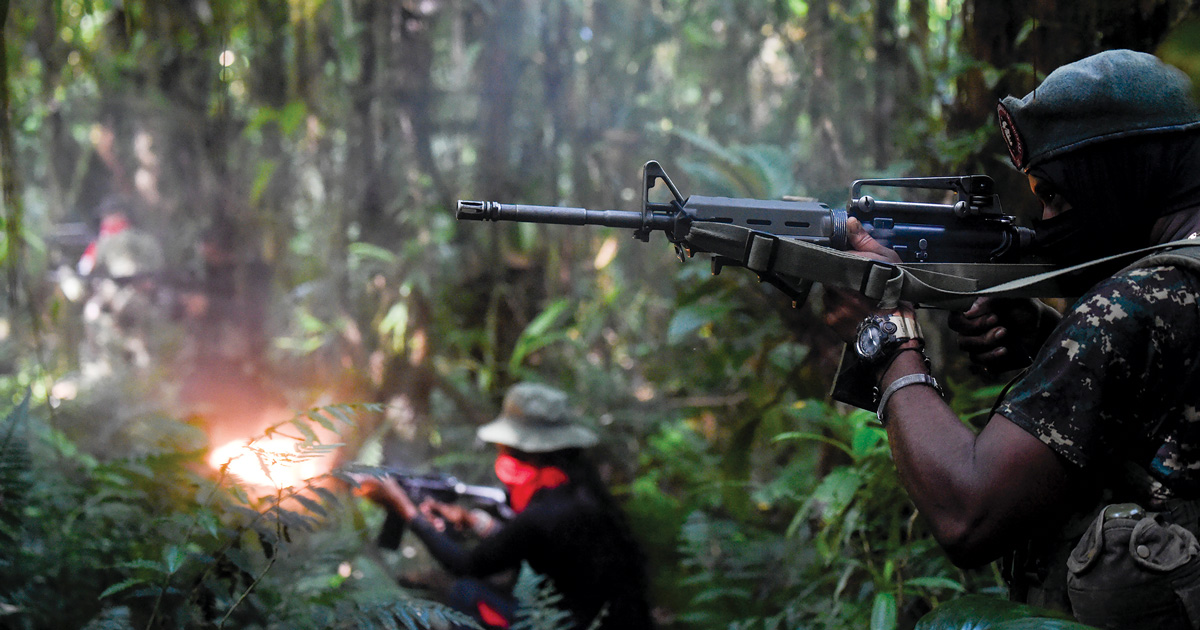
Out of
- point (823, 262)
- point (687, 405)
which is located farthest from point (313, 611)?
point (687, 405)

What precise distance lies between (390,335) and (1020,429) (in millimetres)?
5740

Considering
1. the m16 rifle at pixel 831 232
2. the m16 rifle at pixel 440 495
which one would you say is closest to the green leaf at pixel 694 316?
the m16 rifle at pixel 440 495

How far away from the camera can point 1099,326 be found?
55.7 inches

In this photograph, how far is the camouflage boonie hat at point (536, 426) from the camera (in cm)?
418

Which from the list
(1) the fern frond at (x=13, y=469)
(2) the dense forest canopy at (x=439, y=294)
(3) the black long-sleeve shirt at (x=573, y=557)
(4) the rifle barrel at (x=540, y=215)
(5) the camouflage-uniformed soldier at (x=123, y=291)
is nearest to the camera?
(4) the rifle barrel at (x=540, y=215)

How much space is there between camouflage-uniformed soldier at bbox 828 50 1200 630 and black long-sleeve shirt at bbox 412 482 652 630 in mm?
2452

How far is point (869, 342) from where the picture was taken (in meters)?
1.73

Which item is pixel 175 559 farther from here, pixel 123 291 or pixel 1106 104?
pixel 123 291

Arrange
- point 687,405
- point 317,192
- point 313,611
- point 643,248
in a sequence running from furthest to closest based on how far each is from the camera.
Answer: point 317,192
point 643,248
point 687,405
point 313,611

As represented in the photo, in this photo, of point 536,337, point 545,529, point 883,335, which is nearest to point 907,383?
point 883,335

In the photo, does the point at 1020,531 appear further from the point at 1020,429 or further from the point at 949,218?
the point at 949,218

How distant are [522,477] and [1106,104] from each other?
10.8ft

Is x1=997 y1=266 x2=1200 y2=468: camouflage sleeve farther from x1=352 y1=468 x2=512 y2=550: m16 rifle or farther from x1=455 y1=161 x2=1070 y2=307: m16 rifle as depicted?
x1=352 y1=468 x2=512 y2=550: m16 rifle

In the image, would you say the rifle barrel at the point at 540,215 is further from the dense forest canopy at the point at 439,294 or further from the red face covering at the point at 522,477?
the red face covering at the point at 522,477
